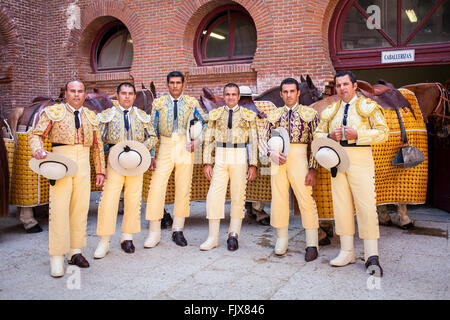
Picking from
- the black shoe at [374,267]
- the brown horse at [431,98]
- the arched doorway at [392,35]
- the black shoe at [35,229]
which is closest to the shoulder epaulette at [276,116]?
the black shoe at [374,267]

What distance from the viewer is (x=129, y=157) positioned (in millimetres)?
3945

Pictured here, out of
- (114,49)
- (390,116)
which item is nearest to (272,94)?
(390,116)

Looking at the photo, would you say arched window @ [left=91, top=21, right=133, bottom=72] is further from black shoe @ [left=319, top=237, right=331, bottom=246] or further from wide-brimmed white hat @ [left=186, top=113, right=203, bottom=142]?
black shoe @ [left=319, top=237, right=331, bottom=246]

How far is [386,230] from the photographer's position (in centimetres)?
517

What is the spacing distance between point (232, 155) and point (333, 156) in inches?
45.6

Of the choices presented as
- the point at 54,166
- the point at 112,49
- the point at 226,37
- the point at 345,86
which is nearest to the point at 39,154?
the point at 54,166

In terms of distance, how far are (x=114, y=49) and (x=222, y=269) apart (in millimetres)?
8029

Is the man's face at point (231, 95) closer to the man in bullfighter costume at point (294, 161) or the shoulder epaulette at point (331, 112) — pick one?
the man in bullfighter costume at point (294, 161)

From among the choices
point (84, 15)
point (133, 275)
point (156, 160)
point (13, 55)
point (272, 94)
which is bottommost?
point (133, 275)

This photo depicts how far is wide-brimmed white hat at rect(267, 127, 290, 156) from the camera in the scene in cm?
388

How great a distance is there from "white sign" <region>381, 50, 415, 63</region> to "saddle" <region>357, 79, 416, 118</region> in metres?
2.80

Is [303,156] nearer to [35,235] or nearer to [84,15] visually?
[35,235]

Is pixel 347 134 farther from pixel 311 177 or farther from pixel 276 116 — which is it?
pixel 276 116

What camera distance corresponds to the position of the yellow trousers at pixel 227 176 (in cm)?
429
